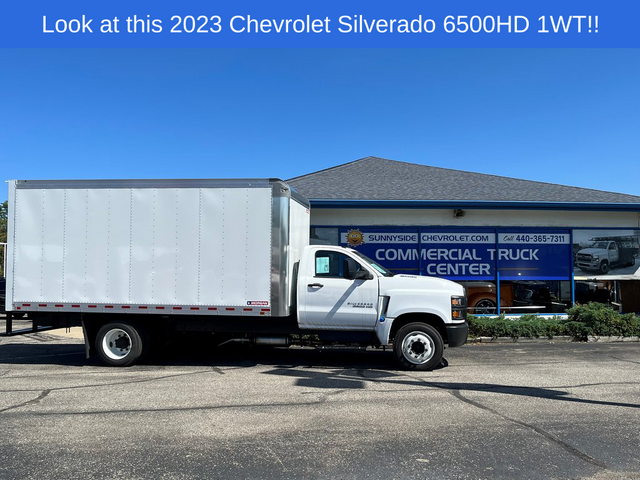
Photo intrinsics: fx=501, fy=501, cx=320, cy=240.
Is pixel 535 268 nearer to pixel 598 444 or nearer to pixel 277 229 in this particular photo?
pixel 277 229

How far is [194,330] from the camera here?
8945 millimetres

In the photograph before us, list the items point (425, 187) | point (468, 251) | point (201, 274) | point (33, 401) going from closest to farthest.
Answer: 1. point (33, 401)
2. point (201, 274)
3. point (468, 251)
4. point (425, 187)

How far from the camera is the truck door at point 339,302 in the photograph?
28.4ft

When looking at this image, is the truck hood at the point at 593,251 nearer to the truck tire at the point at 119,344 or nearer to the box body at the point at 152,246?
the box body at the point at 152,246

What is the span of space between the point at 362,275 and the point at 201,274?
2.75 m

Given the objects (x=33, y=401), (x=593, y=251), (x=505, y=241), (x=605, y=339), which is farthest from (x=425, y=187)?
(x=33, y=401)

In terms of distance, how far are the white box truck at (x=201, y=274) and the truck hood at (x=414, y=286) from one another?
0.02 metres

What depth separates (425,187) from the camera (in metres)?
15.6

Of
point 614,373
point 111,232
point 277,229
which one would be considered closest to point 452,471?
point 277,229

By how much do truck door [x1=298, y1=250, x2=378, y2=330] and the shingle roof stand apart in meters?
5.30

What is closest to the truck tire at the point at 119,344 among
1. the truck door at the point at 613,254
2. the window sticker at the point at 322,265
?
the window sticker at the point at 322,265

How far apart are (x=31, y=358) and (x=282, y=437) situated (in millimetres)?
7172

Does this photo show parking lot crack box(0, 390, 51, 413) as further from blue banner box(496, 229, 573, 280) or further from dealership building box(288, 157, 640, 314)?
blue banner box(496, 229, 573, 280)

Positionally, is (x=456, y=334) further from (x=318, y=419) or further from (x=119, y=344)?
(x=119, y=344)
